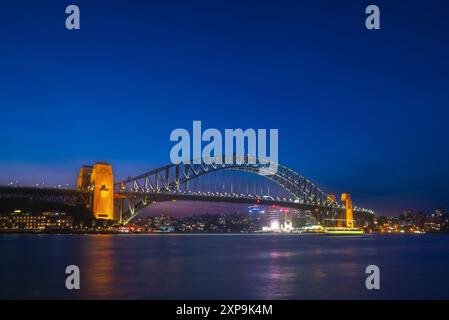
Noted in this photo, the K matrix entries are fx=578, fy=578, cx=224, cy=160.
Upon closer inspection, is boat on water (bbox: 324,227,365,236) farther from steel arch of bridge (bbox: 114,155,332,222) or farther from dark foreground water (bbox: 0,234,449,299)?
dark foreground water (bbox: 0,234,449,299)

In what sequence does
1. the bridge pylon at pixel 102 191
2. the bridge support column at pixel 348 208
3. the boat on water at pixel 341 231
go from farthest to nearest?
the bridge support column at pixel 348 208 → the boat on water at pixel 341 231 → the bridge pylon at pixel 102 191

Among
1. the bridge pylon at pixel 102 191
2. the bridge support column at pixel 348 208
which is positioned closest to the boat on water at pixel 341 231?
the bridge support column at pixel 348 208

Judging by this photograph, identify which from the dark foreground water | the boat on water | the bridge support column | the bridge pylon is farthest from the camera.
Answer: the bridge support column

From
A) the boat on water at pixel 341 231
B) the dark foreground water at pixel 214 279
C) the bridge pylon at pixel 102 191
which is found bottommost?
the boat on water at pixel 341 231

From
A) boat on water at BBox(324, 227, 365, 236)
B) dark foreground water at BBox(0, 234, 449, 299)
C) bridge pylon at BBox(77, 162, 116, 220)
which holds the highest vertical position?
bridge pylon at BBox(77, 162, 116, 220)

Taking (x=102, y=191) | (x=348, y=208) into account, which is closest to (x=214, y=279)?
(x=102, y=191)

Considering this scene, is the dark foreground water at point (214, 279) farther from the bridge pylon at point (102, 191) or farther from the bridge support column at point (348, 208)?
the bridge support column at point (348, 208)

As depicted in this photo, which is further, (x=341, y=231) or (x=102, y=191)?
(x=341, y=231)

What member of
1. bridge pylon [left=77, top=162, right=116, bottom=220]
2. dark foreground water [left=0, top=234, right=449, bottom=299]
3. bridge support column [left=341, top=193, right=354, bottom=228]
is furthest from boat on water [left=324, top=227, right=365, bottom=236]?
dark foreground water [left=0, top=234, right=449, bottom=299]

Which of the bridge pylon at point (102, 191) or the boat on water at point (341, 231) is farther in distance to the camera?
the boat on water at point (341, 231)

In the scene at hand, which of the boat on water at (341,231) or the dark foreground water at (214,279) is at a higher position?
the dark foreground water at (214,279)

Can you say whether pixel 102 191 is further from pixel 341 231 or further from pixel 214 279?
pixel 214 279
